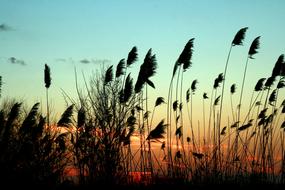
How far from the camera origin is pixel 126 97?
922cm

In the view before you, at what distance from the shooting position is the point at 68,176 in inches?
408

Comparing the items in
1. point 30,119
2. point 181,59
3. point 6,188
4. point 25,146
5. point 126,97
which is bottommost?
point 6,188

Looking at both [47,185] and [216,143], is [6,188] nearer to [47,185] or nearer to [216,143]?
[47,185]

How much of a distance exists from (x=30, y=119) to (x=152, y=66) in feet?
9.06

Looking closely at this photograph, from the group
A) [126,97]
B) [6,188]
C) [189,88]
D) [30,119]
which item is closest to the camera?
[6,188]

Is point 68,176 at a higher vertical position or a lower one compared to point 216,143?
lower

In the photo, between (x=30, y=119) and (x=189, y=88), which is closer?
(x=30, y=119)

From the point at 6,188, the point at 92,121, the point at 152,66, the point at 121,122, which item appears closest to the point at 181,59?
the point at 152,66

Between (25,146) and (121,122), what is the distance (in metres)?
2.93

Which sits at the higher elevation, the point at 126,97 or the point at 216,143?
the point at 126,97

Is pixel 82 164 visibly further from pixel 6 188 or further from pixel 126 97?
pixel 6 188

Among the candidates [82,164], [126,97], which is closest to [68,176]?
[82,164]

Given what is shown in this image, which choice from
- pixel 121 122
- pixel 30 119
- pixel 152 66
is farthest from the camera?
pixel 121 122

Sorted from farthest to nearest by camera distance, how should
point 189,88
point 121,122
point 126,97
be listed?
point 189,88 < point 121,122 < point 126,97
